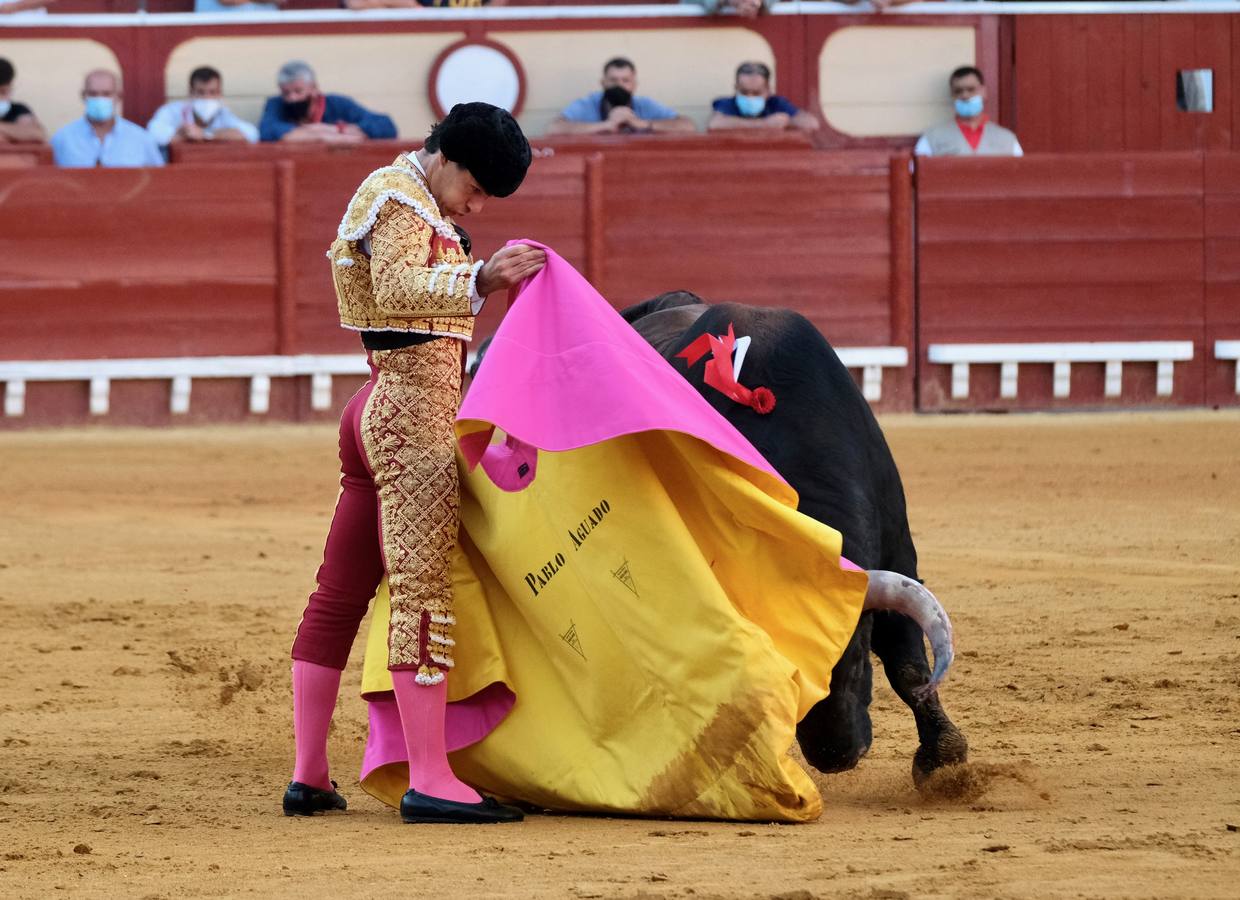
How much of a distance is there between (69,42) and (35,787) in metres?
6.91

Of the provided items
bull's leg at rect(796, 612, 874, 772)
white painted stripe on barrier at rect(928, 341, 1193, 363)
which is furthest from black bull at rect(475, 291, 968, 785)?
white painted stripe on barrier at rect(928, 341, 1193, 363)

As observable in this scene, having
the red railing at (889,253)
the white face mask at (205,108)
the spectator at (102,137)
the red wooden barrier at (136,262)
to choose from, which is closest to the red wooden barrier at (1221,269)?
the red railing at (889,253)

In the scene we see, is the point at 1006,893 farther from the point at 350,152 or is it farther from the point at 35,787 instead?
the point at 350,152

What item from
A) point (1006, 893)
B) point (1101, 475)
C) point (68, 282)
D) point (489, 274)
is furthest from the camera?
point (68, 282)

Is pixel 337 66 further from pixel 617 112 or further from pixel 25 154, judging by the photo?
pixel 25 154

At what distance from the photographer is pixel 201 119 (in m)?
8.52

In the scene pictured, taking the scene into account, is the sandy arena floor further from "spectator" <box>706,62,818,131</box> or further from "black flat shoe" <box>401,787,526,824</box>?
"spectator" <box>706,62,818,131</box>

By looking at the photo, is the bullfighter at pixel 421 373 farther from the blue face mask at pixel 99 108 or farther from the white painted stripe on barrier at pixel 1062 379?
the white painted stripe on barrier at pixel 1062 379

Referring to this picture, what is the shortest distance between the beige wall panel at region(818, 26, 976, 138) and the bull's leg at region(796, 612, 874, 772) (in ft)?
22.4

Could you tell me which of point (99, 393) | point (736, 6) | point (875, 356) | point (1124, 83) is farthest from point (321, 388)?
point (1124, 83)

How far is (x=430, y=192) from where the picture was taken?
8.30 feet

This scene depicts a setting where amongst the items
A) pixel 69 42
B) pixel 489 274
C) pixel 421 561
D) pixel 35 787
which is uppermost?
pixel 69 42

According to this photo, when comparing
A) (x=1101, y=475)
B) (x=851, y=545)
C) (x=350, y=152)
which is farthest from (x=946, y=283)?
(x=851, y=545)

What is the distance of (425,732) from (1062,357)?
20.8 feet
